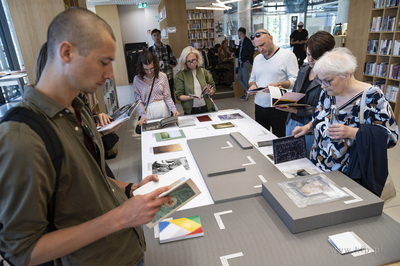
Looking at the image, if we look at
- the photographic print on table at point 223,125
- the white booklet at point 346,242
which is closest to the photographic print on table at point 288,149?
the white booklet at point 346,242

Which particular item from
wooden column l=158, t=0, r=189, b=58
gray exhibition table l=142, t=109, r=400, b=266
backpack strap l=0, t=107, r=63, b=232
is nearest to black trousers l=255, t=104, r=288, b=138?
gray exhibition table l=142, t=109, r=400, b=266

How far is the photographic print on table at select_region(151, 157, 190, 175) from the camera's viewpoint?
1876 mm

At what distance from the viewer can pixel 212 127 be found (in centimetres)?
275

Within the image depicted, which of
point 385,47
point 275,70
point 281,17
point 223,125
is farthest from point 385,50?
point 281,17

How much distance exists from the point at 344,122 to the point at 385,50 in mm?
4591

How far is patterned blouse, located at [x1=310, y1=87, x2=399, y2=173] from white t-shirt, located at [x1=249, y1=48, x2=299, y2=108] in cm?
104

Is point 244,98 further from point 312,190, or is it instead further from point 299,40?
point 312,190

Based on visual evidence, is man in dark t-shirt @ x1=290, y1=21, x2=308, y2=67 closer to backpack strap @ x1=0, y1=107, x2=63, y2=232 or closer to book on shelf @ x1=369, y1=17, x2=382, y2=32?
book on shelf @ x1=369, y1=17, x2=382, y2=32

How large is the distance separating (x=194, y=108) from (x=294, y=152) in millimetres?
1754

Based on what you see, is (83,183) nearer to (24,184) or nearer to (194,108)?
(24,184)

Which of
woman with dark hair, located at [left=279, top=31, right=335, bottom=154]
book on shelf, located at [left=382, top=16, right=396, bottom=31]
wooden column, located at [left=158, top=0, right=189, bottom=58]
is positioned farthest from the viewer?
wooden column, located at [left=158, top=0, right=189, bottom=58]

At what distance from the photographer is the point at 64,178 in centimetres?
73

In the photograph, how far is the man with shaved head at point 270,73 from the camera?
9.12 feet

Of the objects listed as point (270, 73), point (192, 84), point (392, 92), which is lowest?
point (392, 92)
